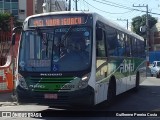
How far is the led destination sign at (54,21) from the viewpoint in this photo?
469 inches

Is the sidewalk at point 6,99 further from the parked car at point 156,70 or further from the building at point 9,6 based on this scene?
the building at point 9,6

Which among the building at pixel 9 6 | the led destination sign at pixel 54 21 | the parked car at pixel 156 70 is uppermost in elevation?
the building at pixel 9 6

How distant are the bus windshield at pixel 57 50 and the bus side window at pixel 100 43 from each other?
338 millimetres

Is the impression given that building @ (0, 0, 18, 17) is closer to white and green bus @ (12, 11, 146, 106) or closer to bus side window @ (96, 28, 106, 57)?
bus side window @ (96, 28, 106, 57)

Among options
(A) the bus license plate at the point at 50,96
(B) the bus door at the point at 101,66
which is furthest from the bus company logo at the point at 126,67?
(A) the bus license plate at the point at 50,96

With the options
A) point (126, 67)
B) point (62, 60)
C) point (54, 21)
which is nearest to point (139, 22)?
point (126, 67)

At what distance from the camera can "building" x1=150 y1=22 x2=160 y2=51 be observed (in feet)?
276

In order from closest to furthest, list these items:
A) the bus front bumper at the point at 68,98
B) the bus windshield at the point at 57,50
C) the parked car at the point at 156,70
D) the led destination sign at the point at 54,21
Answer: the bus front bumper at the point at 68,98 < the bus windshield at the point at 57,50 < the led destination sign at the point at 54,21 < the parked car at the point at 156,70

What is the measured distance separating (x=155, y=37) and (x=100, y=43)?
74.5m

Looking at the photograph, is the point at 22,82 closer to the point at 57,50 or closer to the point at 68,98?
the point at 57,50

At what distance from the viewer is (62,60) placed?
11.6 metres

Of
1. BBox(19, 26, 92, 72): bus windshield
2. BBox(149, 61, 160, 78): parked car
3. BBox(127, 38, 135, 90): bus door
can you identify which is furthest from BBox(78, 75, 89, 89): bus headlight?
BBox(149, 61, 160, 78): parked car

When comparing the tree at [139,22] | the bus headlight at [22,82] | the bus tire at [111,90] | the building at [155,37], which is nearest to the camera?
the bus headlight at [22,82]

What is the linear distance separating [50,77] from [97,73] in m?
1.45
